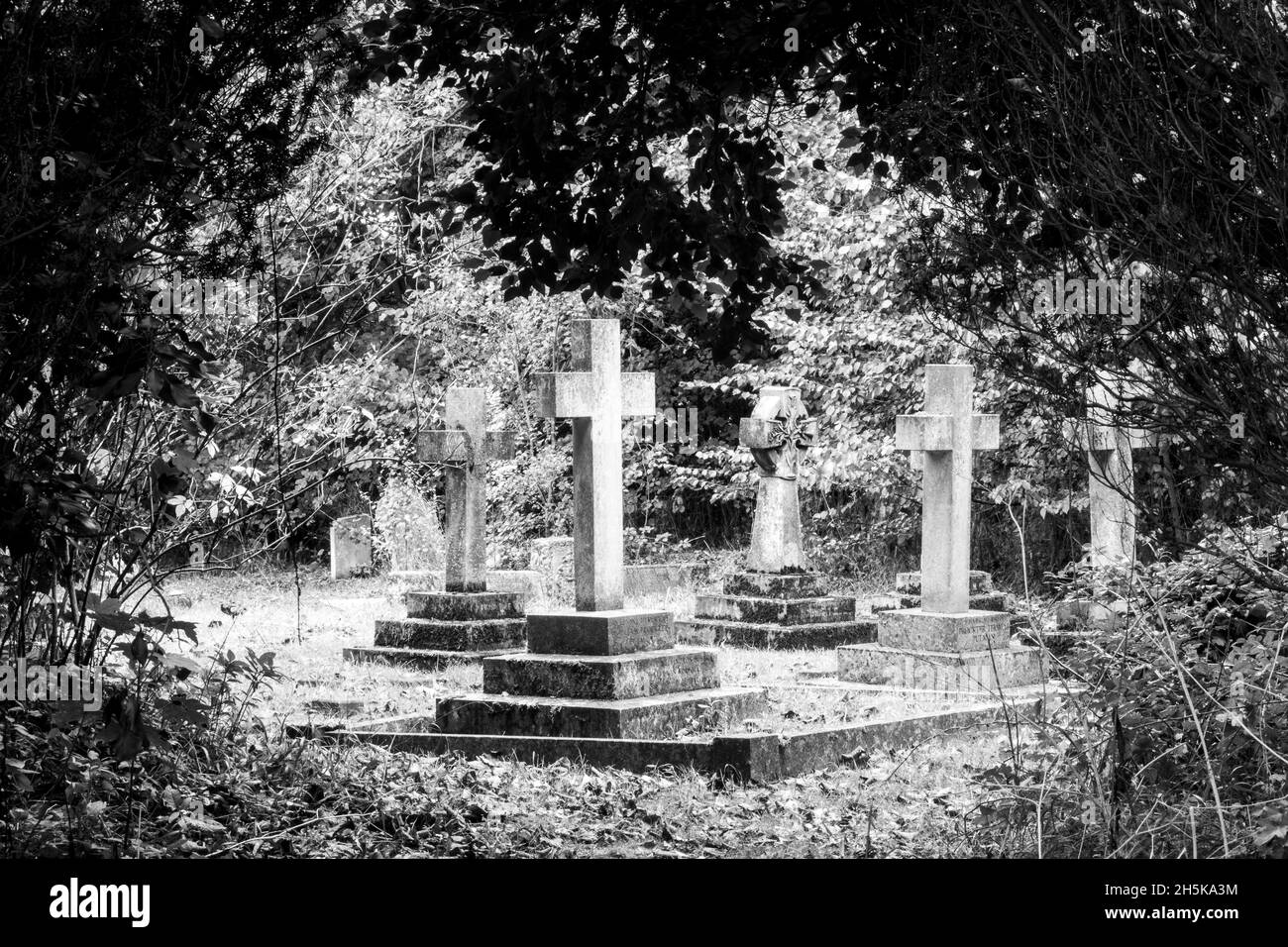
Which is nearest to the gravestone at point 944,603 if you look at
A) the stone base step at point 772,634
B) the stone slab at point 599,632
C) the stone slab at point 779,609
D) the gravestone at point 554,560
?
the stone slab at point 599,632

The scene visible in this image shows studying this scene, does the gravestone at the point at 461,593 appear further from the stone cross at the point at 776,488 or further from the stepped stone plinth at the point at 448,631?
the stone cross at the point at 776,488

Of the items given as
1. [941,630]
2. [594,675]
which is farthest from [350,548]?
[594,675]

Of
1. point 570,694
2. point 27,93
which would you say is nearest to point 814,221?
point 570,694

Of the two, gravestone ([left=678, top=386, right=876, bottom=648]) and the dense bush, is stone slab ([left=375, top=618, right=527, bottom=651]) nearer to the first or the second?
→ gravestone ([left=678, top=386, right=876, bottom=648])

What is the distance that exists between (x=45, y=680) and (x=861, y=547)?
51.1 feet

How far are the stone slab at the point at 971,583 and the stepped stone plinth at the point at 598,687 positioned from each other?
4.86 meters

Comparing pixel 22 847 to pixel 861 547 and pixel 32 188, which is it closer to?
pixel 32 188

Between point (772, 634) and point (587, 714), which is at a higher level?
point (772, 634)

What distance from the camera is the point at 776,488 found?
14.0 m

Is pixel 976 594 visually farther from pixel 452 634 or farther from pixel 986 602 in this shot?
pixel 452 634

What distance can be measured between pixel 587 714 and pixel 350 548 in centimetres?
1360

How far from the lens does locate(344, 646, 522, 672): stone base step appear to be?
11664 mm

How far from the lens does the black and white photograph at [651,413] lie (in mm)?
4309

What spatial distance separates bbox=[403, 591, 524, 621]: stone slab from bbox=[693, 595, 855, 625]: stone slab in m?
2.23
